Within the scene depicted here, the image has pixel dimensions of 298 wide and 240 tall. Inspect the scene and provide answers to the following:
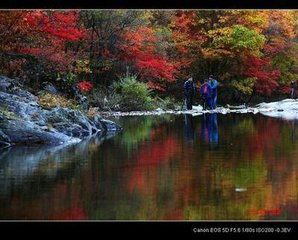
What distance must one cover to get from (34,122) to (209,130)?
311 centimetres

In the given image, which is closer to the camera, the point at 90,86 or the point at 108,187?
the point at 108,187

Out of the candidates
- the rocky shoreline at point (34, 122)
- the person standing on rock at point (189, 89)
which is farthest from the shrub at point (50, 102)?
the person standing on rock at point (189, 89)

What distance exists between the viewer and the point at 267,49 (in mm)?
18906

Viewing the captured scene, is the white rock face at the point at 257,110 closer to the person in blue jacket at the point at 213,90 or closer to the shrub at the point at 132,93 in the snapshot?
the person in blue jacket at the point at 213,90

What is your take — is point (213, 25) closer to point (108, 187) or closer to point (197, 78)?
point (197, 78)

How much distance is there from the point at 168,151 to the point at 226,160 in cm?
114

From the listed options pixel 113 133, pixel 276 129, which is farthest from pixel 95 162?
pixel 276 129

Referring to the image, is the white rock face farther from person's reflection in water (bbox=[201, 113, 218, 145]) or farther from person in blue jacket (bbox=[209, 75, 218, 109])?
person's reflection in water (bbox=[201, 113, 218, 145])

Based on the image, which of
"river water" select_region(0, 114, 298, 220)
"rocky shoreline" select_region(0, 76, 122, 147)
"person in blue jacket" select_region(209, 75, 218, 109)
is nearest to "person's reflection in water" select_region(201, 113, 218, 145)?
"river water" select_region(0, 114, 298, 220)

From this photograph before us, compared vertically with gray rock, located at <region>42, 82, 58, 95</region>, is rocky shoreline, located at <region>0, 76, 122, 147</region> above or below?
below

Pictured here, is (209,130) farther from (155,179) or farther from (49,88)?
(155,179)

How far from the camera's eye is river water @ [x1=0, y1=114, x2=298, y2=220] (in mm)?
5379

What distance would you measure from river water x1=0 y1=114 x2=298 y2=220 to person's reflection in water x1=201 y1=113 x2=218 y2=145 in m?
0.03

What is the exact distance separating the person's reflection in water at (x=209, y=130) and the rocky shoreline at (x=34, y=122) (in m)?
1.57
